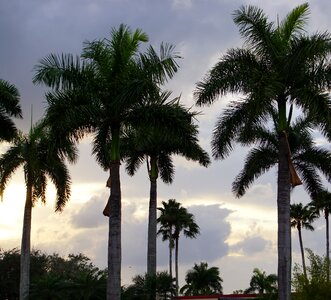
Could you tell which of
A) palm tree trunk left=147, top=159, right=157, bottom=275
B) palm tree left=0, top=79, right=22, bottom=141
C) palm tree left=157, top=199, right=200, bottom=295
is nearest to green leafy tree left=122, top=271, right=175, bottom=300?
palm tree trunk left=147, top=159, right=157, bottom=275

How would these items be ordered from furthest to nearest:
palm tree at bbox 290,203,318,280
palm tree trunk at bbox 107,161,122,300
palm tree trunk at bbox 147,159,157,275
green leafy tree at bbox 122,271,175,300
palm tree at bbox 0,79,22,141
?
palm tree at bbox 290,203,318,280 → palm tree trunk at bbox 147,159,157,275 → green leafy tree at bbox 122,271,175,300 → palm tree at bbox 0,79,22,141 → palm tree trunk at bbox 107,161,122,300

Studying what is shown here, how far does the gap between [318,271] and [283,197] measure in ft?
19.3

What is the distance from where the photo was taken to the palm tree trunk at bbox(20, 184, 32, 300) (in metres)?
38.8

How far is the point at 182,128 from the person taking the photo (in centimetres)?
2466

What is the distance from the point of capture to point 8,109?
33406 millimetres

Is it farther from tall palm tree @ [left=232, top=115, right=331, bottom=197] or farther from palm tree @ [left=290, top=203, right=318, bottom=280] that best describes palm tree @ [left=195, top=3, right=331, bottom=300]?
palm tree @ [left=290, top=203, right=318, bottom=280]

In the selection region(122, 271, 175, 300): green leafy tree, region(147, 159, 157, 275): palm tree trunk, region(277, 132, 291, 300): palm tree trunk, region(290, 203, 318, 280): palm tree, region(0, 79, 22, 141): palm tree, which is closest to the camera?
region(277, 132, 291, 300): palm tree trunk

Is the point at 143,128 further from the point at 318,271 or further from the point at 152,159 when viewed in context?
the point at 152,159

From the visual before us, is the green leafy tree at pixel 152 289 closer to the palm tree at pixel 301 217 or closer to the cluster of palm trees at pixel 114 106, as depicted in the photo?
the cluster of palm trees at pixel 114 106

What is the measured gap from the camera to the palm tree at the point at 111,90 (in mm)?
23906

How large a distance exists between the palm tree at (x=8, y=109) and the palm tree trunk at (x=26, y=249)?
6.93 m

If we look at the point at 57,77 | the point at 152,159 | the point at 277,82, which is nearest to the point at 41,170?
the point at 152,159

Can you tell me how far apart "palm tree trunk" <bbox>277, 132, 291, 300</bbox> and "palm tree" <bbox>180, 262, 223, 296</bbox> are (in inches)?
2476

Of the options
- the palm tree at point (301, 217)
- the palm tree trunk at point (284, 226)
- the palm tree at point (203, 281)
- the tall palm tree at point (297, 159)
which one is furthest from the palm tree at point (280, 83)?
the palm tree at point (203, 281)
